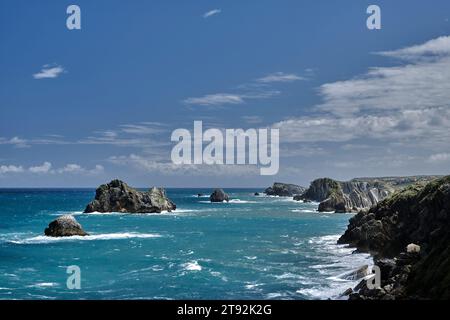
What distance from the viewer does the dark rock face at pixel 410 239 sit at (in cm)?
3133

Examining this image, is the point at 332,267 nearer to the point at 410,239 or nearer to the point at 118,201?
the point at 410,239

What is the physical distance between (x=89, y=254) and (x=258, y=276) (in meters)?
30.3

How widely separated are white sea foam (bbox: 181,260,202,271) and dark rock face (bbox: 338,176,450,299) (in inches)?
789

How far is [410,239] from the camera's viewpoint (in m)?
52.2

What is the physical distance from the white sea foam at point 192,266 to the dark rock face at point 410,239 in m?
20.1

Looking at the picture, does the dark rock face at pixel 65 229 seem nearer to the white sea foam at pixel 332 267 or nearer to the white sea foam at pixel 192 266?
the white sea foam at pixel 192 266

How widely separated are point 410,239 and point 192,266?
82.6 ft

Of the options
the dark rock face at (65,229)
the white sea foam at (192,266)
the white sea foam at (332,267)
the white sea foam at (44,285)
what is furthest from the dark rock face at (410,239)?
the dark rock face at (65,229)

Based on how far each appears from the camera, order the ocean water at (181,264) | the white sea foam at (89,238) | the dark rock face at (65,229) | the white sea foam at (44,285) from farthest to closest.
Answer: the dark rock face at (65,229) → the white sea foam at (89,238) → the white sea foam at (44,285) → the ocean water at (181,264)

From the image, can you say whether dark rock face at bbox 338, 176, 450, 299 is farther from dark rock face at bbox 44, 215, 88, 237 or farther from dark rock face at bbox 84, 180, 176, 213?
dark rock face at bbox 84, 180, 176, 213

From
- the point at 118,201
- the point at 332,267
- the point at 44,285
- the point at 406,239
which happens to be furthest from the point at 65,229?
the point at 118,201

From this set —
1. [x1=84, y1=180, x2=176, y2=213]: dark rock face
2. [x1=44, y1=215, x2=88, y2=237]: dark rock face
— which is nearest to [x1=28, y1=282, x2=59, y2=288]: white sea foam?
[x1=44, y1=215, x2=88, y2=237]: dark rock face
